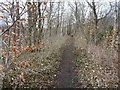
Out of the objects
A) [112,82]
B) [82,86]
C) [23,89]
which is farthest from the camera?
[82,86]

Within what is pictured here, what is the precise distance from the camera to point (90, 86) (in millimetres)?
4262

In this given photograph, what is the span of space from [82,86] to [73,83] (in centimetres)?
42

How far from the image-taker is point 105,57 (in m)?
5.90

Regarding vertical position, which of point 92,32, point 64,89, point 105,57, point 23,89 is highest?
point 92,32

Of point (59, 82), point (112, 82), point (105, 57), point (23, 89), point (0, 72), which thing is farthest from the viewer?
point (105, 57)

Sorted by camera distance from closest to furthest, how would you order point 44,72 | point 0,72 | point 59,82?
point 0,72 → point 59,82 → point 44,72

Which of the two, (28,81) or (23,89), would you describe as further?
(28,81)

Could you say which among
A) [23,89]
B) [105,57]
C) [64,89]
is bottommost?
[64,89]

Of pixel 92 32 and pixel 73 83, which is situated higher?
pixel 92 32

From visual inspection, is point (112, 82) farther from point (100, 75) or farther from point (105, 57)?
point (105, 57)

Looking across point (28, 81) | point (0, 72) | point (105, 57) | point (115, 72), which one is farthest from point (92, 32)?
point (0, 72)

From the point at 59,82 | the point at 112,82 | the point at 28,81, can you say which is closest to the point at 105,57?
the point at 112,82

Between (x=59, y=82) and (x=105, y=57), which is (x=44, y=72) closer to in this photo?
(x=59, y=82)

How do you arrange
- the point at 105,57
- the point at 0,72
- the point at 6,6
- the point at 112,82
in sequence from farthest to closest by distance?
the point at 105,57 → the point at 112,82 → the point at 6,6 → the point at 0,72
